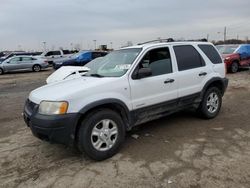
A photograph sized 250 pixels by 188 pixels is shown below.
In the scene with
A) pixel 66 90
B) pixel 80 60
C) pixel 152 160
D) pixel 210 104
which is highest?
pixel 66 90

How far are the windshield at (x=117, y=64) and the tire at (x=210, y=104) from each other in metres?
1.96

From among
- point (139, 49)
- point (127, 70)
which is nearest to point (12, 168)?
point (127, 70)

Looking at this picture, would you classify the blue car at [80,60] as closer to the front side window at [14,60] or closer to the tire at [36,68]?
the tire at [36,68]

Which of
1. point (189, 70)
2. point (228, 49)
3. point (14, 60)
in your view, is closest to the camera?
point (189, 70)

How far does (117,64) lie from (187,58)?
5.00 feet

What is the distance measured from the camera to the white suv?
3.84m

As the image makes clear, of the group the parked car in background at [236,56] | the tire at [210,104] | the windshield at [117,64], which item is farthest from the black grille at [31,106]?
the parked car in background at [236,56]

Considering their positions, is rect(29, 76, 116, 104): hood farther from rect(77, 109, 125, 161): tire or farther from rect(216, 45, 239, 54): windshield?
rect(216, 45, 239, 54): windshield

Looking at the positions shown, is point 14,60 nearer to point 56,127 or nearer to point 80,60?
point 80,60

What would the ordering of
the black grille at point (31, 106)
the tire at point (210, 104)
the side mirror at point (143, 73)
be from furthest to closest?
1. the tire at point (210, 104)
2. the side mirror at point (143, 73)
3. the black grille at point (31, 106)

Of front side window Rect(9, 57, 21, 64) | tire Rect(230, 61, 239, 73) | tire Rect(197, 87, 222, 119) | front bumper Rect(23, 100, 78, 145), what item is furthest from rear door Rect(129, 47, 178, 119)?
front side window Rect(9, 57, 21, 64)

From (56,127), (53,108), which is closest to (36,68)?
(53,108)

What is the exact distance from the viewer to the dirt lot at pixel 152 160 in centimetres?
350

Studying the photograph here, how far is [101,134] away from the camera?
4.08 m
